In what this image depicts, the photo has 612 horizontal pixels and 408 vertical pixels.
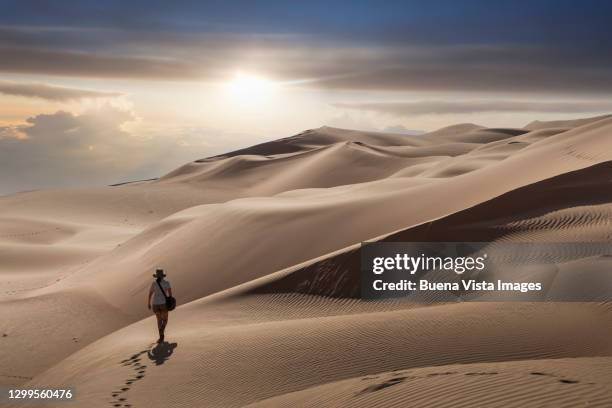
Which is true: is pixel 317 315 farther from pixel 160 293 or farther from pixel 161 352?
pixel 161 352

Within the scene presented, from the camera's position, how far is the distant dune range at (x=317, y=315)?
825 cm

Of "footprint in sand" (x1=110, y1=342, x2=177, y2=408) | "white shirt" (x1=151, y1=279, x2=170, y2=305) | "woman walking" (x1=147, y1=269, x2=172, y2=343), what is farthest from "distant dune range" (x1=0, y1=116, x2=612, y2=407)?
"white shirt" (x1=151, y1=279, x2=170, y2=305)

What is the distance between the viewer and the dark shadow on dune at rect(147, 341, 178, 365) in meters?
10.8

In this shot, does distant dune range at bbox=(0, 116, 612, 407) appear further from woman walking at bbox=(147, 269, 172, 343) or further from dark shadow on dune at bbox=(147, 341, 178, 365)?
woman walking at bbox=(147, 269, 172, 343)

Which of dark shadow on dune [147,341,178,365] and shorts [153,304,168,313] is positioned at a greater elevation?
shorts [153,304,168,313]

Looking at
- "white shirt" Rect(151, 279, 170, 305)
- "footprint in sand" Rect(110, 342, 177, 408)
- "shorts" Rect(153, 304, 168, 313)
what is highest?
"white shirt" Rect(151, 279, 170, 305)

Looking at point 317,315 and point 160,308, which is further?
point 317,315

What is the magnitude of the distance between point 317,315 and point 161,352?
382 centimetres

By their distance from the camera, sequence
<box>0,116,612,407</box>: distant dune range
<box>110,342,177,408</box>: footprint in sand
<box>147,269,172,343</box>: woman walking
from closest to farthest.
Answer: <box>0,116,612,407</box>: distant dune range, <box>110,342,177,408</box>: footprint in sand, <box>147,269,172,343</box>: woman walking

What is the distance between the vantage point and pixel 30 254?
32.5 metres

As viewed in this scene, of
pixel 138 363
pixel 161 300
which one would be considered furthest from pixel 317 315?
pixel 138 363

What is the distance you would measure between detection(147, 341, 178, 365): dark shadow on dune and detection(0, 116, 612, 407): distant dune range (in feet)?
0.16

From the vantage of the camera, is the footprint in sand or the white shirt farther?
the white shirt

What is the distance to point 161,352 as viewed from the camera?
1118 cm
